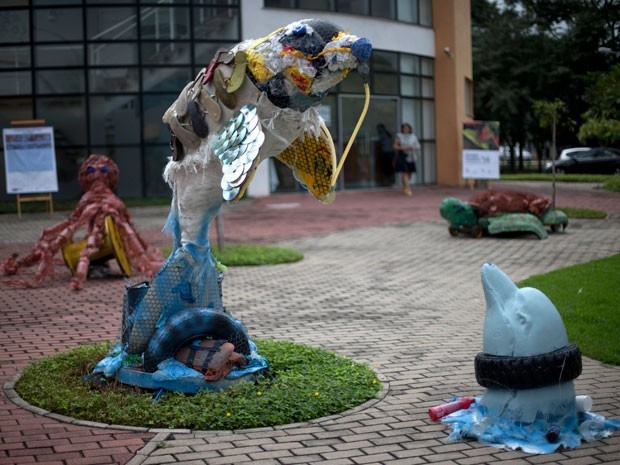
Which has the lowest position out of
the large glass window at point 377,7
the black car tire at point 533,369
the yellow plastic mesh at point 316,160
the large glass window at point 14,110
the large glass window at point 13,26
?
the black car tire at point 533,369

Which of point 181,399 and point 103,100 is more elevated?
point 103,100

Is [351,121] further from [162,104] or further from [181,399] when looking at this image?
[181,399]

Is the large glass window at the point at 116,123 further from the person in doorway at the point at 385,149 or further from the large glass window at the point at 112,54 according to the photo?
the person in doorway at the point at 385,149

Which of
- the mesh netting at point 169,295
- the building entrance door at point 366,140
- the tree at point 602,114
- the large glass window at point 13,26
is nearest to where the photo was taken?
the mesh netting at point 169,295

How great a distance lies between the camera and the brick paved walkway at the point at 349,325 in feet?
16.2

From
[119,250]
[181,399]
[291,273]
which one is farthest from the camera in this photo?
[291,273]

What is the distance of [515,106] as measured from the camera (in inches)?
1559

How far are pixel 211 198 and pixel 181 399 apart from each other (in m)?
1.39

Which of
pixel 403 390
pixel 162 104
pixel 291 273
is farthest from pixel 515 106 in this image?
pixel 403 390

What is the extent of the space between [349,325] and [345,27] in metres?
18.3

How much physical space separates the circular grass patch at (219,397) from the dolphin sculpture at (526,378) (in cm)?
106

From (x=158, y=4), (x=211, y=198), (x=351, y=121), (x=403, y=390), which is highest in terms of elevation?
(x=158, y=4)

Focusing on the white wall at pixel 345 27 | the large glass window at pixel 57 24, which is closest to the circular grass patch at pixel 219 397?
the white wall at pixel 345 27

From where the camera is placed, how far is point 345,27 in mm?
25547
